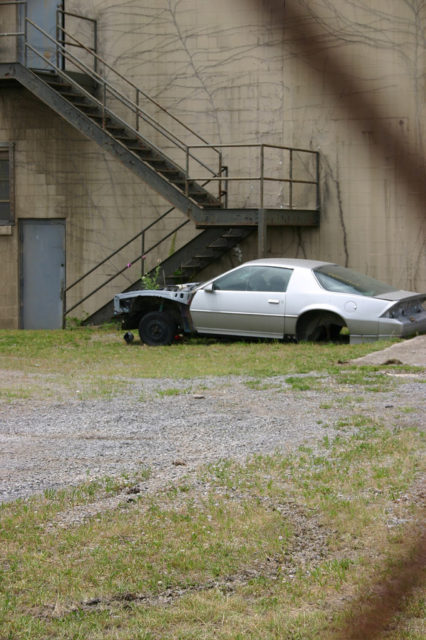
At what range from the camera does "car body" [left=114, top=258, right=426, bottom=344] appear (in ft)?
43.8

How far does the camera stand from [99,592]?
3.83m

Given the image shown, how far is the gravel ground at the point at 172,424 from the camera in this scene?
6062 mm

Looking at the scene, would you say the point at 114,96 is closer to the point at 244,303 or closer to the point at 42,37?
the point at 42,37

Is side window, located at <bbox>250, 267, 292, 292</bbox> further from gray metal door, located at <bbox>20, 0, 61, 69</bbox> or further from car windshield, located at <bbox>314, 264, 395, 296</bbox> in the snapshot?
gray metal door, located at <bbox>20, 0, 61, 69</bbox>

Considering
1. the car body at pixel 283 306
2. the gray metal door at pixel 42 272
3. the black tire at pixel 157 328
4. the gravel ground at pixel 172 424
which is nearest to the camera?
the gravel ground at pixel 172 424

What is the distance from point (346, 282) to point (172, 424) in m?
6.73

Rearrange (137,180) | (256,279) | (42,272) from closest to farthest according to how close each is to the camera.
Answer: (256,279), (137,180), (42,272)

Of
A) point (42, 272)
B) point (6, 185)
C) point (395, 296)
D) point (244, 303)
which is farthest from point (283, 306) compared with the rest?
point (6, 185)

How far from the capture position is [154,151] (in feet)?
57.2

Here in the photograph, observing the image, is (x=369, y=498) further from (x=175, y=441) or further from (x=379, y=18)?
(x=379, y=18)

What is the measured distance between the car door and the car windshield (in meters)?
0.57

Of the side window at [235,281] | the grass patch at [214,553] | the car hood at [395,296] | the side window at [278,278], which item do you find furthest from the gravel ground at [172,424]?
the side window at [235,281]

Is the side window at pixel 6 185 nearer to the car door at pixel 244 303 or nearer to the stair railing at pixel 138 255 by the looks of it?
the stair railing at pixel 138 255

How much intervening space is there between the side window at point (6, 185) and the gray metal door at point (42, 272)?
0.38 meters
